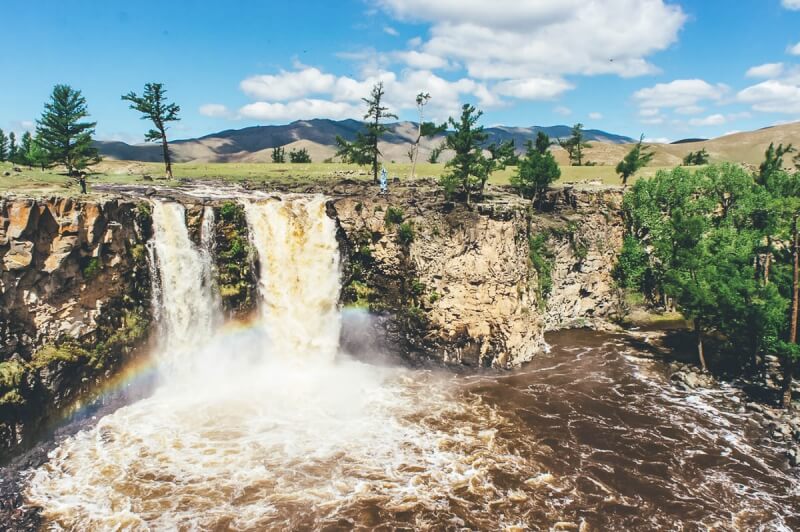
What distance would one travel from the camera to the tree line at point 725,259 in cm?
2494

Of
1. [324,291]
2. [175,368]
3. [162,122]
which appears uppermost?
[162,122]

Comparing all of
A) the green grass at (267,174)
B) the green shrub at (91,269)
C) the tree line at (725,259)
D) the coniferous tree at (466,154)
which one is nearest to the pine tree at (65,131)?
the green grass at (267,174)

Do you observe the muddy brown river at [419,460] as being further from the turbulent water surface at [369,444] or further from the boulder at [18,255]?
the boulder at [18,255]

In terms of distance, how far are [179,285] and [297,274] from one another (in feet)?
24.3

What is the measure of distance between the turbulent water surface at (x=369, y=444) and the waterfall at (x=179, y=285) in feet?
0.91

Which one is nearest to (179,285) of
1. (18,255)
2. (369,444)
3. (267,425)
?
(18,255)

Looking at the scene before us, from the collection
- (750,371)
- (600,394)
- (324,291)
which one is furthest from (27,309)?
(750,371)

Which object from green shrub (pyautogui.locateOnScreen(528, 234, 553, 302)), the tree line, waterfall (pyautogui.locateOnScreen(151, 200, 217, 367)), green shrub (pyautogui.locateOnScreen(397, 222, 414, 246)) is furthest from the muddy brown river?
green shrub (pyautogui.locateOnScreen(528, 234, 553, 302))

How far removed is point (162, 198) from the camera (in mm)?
30156

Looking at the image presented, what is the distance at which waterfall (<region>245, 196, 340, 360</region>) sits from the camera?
31625 millimetres

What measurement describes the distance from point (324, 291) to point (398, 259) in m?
5.64

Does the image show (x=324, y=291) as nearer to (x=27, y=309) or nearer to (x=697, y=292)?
(x=27, y=309)

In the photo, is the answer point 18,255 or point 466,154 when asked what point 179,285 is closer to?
point 18,255

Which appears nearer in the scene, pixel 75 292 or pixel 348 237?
pixel 75 292
